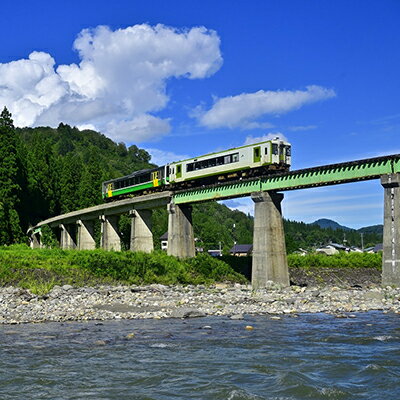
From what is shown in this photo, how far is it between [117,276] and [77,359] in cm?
2293

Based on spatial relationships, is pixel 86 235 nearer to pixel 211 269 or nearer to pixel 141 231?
pixel 141 231

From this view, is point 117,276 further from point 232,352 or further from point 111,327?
point 232,352

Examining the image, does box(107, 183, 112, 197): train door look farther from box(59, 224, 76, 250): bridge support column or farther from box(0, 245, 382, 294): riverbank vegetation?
box(0, 245, 382, 294): riverbank vegetation

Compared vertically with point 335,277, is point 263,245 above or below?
above

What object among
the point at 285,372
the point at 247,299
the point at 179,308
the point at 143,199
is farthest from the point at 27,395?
the point at 143,199

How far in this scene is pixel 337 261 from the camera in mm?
52562

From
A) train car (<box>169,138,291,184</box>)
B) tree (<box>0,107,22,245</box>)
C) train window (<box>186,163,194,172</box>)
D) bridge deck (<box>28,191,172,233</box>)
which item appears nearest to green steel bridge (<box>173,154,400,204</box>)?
train car (<box>169,138,291,184</box>)

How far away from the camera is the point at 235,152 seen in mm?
38844

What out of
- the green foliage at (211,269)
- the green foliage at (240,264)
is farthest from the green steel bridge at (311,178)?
the green foliage at (240,264)

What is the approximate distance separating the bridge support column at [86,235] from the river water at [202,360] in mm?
47691

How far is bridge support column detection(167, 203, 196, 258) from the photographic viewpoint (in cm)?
4438

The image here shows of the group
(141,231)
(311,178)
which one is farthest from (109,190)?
(311,178)

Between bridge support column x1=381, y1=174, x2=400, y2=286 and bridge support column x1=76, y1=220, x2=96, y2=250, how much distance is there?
147 ft

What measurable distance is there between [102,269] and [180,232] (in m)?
10.1
